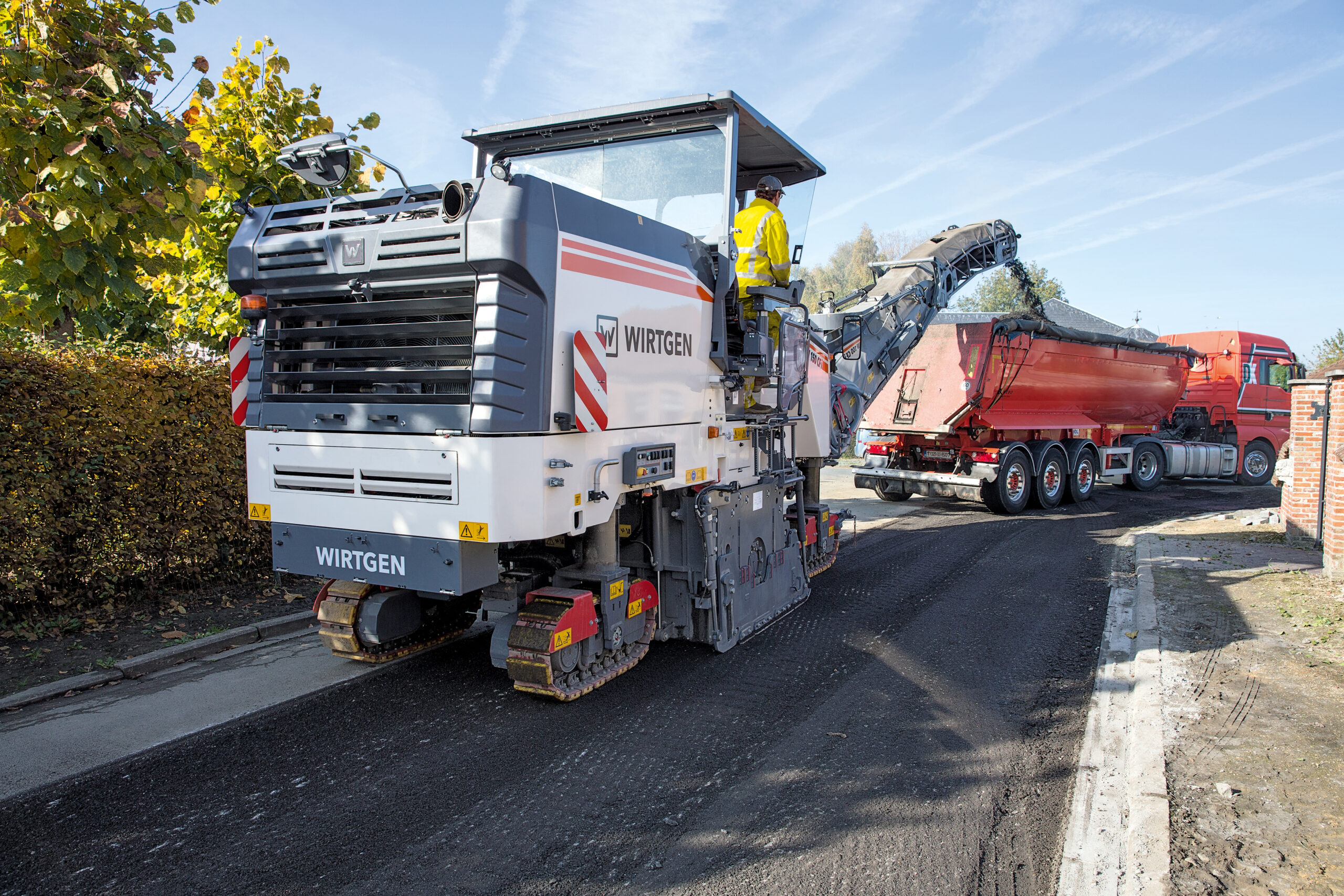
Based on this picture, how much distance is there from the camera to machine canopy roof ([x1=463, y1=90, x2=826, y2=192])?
5379 mm

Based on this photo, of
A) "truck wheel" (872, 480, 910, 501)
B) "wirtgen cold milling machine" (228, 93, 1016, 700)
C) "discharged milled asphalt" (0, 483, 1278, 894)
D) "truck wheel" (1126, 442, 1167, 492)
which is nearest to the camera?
"discharged milled asphalt" (0, 483, 1278, 894)

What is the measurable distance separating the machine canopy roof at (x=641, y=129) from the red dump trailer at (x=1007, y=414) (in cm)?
618

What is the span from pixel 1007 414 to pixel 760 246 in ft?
26.5

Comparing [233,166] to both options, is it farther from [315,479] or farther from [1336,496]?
[1336,496]

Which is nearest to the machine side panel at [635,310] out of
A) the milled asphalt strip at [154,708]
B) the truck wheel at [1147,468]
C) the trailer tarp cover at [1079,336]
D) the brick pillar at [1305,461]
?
the milled asphalt strip at [154,708]

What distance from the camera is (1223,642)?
5742mm

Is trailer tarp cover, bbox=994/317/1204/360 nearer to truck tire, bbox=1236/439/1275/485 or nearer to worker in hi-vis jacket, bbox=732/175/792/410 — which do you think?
truck tire, bbox=1236/439/1275/485

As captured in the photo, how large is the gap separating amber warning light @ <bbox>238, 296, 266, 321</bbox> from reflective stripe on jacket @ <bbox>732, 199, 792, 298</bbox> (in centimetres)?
295

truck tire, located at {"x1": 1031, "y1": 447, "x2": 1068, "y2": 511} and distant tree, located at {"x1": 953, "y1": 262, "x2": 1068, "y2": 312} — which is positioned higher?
distant tree, located at {"x1": 953, "y1": 262, "x2": 1068, "y2": 312}

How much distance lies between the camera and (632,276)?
455 centimetres

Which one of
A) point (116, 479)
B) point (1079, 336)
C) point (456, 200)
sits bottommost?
point (116, 479)

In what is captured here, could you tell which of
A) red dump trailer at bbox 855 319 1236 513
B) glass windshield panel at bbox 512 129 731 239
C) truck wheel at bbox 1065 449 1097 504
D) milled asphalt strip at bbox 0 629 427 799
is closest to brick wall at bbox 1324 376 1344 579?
red dump trailer at bbox 855 319 1236 513

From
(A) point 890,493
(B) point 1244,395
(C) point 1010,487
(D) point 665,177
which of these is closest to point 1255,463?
(B) point 1244,395

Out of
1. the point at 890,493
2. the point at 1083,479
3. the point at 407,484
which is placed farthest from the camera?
the point at 1083,479
